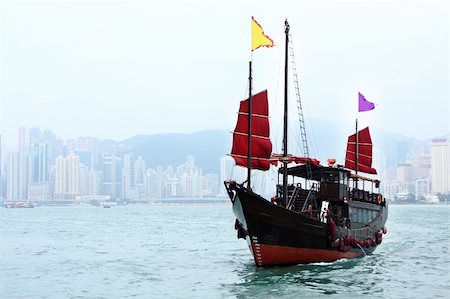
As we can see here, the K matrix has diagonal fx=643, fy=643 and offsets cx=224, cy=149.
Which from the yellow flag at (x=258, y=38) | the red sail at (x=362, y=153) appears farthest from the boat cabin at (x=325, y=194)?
the red sail at (x=362, y=153)

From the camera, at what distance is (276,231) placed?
28609mm

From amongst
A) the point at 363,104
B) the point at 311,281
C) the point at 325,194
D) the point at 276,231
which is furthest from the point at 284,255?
the point at 363,104

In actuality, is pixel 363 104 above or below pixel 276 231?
above

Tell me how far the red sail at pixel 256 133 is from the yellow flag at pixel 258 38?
7.16ft

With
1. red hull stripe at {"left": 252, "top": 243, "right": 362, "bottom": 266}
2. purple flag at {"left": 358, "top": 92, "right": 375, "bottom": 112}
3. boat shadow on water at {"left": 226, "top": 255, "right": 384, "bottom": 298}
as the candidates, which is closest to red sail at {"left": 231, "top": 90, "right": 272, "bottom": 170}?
red hull stripe at {"left": 252, "top": 243, "right": 362, "bottom": 266}

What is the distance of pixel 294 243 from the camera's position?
95.8ft

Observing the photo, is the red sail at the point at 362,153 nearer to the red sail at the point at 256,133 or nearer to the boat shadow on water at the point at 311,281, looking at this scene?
the boat shadow on water at the point at 311,281

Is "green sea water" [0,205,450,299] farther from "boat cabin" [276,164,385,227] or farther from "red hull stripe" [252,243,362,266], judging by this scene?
"boat cabin" [276,164,385,227]

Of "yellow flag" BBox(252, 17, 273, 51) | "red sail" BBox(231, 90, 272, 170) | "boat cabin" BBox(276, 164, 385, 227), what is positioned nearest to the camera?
"yellow flag" BBox(252, 17, 273, 51)

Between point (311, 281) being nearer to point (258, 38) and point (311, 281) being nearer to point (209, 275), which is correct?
point (209, 275)

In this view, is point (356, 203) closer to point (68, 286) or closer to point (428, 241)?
point (68, 286)

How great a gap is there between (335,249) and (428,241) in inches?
938

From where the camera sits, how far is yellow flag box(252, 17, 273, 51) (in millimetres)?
29703

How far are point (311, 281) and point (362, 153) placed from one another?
1779 centimetres
